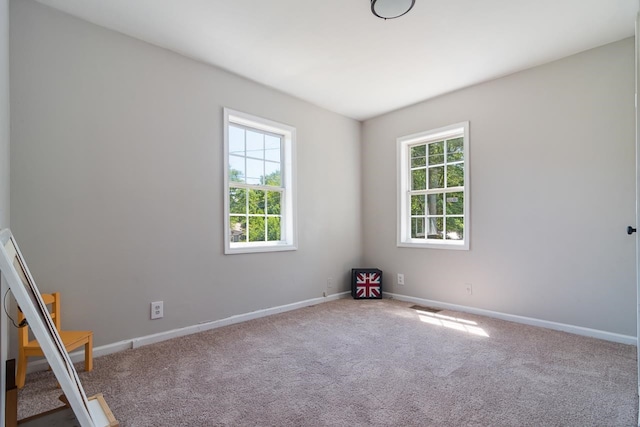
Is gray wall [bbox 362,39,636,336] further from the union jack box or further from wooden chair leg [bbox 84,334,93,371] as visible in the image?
wooden chair leg [bbox 84,334,93,371]

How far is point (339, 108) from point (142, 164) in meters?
2.57

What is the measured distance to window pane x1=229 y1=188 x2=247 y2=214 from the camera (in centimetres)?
341

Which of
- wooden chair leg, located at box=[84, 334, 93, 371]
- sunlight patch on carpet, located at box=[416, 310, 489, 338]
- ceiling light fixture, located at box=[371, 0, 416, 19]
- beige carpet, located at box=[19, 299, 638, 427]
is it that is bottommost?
sunlight patch on carpet, located at box=[416, 310, 489, 338]

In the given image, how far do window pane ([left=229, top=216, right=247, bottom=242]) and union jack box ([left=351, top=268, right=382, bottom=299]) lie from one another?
170 cm

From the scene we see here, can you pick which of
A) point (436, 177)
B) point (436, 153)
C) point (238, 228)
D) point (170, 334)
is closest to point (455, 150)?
point (436, 153)

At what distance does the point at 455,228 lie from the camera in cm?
385

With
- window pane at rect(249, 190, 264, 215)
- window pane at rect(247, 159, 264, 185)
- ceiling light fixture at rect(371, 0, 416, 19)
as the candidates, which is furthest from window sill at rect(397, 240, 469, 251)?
ceiling light fixture at rect(371, 0, 416, 19)

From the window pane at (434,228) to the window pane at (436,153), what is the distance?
720 mm

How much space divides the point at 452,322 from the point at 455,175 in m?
1.68

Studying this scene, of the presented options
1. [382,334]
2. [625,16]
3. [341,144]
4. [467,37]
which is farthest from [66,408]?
[625,16]

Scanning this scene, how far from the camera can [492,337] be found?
284 cm

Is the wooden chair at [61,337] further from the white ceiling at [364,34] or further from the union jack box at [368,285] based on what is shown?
the union jack box at [368,285]

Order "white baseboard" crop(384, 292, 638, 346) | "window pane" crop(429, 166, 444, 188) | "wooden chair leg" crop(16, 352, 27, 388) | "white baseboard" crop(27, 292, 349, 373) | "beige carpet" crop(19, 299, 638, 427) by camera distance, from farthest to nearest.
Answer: "window pane" crop(429, 166, 444, 188)
"white baseboard" crop(384, 292, 638, 346)
"white baseboard" crop(27, 292, 349, 373)
"wooden chair leg" crop(16, 352, 27, 388)
"beige carpet" crop(19, 299, 638, 427)

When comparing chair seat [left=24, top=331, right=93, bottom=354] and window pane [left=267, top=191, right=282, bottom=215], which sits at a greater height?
window pane [left=267, top=191, right=282, bottom=215]
